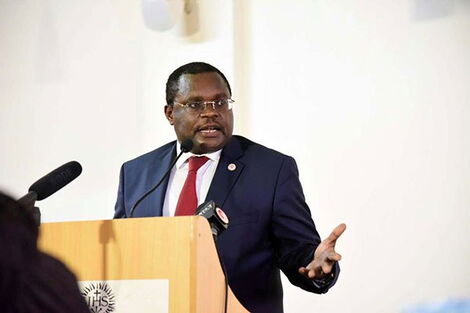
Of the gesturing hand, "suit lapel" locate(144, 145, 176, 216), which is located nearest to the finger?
the gesturing hand

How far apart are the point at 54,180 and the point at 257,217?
963mm

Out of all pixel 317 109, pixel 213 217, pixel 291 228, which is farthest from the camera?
pixel 317 109

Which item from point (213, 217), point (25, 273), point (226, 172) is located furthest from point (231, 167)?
point (25, 273)

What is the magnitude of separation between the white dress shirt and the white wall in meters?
1.19

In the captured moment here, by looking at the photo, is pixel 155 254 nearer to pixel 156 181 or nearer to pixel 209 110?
pixel 156 181

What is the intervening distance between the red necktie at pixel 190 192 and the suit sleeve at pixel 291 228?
12.1 inches

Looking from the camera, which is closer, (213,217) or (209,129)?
(213,217)

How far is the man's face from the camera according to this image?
3.39 metres

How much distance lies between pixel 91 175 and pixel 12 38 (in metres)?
1.04

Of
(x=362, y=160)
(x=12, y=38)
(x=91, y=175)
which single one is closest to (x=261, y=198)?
(x=362, y=160)

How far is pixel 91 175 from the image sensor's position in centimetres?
488

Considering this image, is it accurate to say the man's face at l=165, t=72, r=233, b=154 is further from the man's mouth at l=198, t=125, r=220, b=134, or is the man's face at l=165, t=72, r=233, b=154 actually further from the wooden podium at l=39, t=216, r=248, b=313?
the wooden podium at l=39, t=216, r=248, b=313

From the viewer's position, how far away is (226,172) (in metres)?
3.32

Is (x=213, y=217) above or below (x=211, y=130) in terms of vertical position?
below
